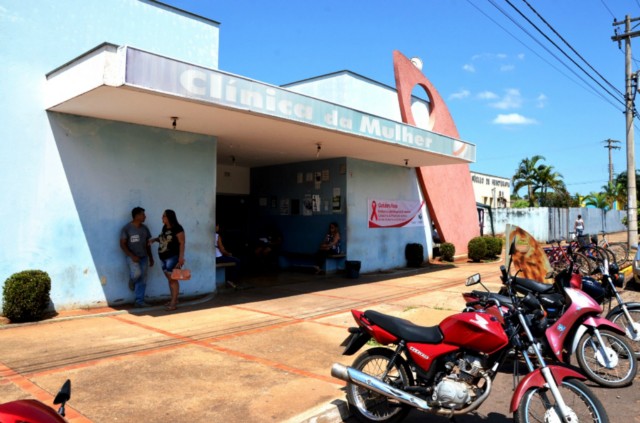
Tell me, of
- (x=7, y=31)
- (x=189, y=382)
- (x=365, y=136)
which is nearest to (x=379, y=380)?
(x=189, y=382)

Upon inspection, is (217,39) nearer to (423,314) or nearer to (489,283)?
(423,314)

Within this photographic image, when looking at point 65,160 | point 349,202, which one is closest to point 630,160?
point 349,202

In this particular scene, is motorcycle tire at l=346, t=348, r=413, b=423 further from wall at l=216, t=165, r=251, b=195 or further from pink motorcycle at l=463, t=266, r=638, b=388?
wall at l=216, t=165, r=251, b=195

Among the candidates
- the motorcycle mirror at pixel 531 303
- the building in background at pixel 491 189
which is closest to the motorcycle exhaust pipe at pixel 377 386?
the motorcycle mirror at pixel 531 303

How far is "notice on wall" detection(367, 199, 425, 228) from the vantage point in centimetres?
1386

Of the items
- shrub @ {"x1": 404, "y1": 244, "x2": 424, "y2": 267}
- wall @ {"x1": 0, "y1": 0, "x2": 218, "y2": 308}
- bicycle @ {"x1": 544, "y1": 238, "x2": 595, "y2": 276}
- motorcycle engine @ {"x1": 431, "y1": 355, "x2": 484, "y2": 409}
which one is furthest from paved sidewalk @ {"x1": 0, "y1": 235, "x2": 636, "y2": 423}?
shrub @ {"x1": 404, "y1": 244, "x2": 424, "y2": 267}

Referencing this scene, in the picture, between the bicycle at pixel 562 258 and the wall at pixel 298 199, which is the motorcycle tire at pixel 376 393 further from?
the wall at pixel 298 199

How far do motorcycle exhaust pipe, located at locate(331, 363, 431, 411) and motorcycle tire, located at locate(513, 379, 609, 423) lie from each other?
2.27 feet

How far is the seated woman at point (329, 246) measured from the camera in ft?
41.5

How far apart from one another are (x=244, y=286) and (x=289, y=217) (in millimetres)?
3688

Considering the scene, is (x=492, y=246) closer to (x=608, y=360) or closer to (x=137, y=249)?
(x=608, y=360)

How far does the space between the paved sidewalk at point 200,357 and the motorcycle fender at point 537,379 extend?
4.96ft

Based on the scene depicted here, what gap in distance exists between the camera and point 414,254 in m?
15.0

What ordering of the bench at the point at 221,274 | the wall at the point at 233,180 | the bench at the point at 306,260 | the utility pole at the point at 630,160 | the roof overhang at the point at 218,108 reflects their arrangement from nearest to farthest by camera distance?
the roof overhang at the point at 218,108 < the bench at the point at 221,274 < the bench at the point at 306,260 < the wall at the point at 233,180 < the utility pole at the point at 630,160
